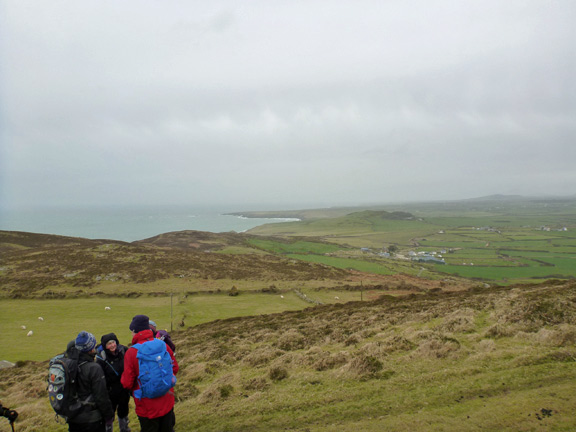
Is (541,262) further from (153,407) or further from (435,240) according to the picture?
(153,407)

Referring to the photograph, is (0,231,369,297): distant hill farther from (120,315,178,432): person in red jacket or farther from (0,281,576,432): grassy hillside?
(120,315,178,432): person in red jacket

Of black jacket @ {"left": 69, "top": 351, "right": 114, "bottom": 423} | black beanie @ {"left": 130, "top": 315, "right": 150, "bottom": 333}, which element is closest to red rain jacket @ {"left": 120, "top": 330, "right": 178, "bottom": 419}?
black beanie @ {"left": 130, "top": 315, "right": 150, "bottom": 333}

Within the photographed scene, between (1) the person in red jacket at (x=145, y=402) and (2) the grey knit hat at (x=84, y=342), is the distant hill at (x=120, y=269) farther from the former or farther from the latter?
(1) the person in red jacket at (x=145, y=402)

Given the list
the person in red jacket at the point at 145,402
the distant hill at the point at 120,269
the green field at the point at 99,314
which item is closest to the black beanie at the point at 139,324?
the person in red jacket at the point at 145,402

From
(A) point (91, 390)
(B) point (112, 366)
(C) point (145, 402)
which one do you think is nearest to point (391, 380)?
(C) point (145, 402)

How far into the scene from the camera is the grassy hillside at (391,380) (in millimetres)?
6656

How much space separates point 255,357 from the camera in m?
12.6

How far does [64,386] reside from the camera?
17.3ft

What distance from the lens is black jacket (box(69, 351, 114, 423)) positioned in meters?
5.46

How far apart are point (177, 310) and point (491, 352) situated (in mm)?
27053

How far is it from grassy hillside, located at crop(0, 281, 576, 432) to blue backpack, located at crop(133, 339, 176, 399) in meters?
2.88

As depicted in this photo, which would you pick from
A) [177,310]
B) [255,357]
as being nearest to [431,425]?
[255,357]

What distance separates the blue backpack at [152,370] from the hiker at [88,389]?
2.53 feet

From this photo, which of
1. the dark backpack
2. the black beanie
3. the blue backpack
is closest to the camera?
the dark backpack
